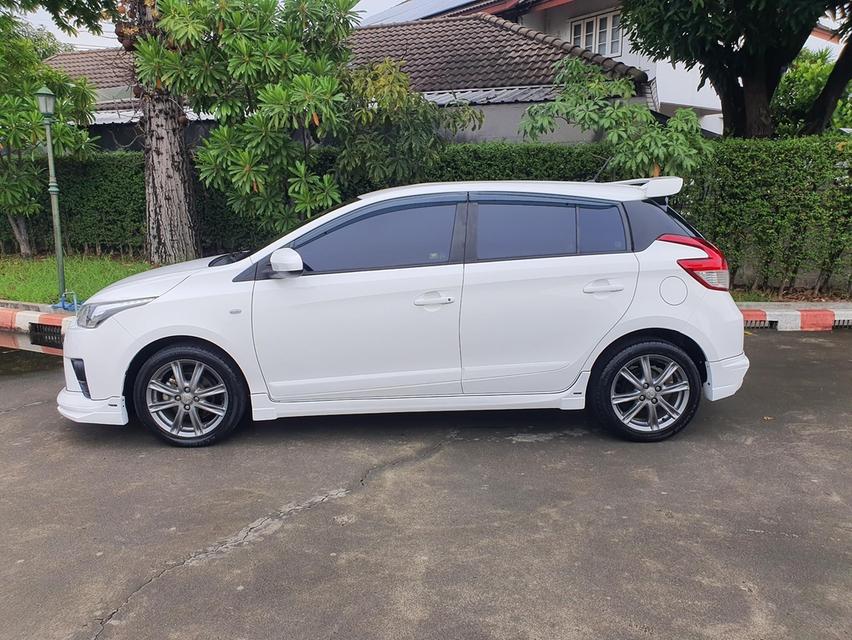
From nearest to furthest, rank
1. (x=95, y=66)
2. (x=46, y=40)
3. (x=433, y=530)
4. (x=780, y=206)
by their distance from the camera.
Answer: (x=433, y=530), (x=780, y=206), (x=95, y=66), (x=46, y=40)

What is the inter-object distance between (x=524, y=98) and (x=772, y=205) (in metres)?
A: 4.37

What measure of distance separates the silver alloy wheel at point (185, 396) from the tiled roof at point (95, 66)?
13645 millimetres

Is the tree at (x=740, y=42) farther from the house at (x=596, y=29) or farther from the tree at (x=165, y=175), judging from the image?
the house at (x=596, y=29)

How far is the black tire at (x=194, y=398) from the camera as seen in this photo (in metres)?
A: 4.54

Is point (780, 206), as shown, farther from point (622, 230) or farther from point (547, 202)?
point (547, 202)

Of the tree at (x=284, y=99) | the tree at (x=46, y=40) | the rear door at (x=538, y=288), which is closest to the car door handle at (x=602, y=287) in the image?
the rear door at (x=538, y=288)

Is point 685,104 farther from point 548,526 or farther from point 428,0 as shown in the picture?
point 548,526

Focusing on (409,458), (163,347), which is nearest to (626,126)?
(409,458)

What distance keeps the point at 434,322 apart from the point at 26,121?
28.2 feet

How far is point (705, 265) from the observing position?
4625 mm

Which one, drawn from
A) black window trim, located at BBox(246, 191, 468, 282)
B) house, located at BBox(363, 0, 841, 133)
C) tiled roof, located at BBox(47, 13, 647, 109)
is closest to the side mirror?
black window trim, located at BBox(246, 191, 468, 282)

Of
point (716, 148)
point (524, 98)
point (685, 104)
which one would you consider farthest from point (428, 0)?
point (716, 148)

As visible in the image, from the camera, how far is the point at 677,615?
2852 mm

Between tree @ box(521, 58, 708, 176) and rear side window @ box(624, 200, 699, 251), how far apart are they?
369 centimetres
